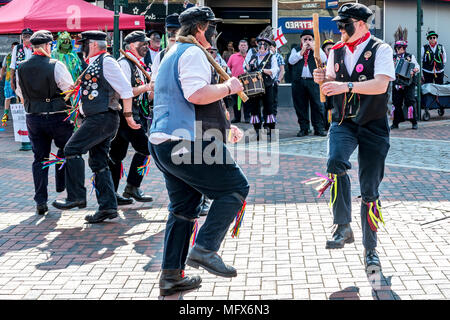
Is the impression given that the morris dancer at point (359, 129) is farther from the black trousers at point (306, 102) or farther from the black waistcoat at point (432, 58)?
the black waistcoat at point (432, 58)

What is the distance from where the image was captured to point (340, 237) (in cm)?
498

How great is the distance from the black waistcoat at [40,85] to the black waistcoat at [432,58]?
41.4 ft

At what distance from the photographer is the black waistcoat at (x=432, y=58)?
17359 millimetres

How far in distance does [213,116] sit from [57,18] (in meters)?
10.0

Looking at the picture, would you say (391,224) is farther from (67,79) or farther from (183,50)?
(67,79)

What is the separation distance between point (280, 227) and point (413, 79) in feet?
29.0

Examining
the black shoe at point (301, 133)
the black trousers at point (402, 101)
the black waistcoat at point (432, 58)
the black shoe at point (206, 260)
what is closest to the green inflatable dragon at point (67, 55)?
the black shoe at point (301, 133)

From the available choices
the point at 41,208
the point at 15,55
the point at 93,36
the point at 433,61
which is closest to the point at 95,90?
the point at 93,36

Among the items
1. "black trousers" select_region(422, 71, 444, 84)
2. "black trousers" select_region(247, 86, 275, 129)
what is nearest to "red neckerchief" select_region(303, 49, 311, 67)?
"black trousers" select_region(247, 86, 275, 129)

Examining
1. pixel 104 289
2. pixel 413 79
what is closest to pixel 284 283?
pixel 104 289

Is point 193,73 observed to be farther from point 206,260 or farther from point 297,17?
point 297,17

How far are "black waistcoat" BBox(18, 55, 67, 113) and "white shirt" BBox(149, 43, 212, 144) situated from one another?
11.1ft

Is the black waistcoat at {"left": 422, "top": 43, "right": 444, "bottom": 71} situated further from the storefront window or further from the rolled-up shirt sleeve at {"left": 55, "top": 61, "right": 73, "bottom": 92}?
the rolled-up shirt sleeve at {"left": 55, "top": 61, "right": 73, "bottom": 92}

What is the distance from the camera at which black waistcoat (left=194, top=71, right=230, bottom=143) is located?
4.38 meters
